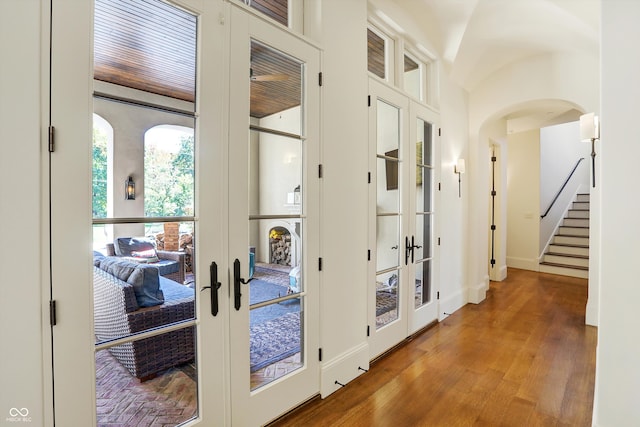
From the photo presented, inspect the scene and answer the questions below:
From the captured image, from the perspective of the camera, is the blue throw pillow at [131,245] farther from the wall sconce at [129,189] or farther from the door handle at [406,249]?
the door handle at [406,249]

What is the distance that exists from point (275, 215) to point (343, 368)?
146 centimetres

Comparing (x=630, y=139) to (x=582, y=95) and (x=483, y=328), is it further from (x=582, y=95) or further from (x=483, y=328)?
(x=582, y=95)

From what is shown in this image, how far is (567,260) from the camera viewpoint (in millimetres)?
6887

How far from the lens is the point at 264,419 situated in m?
2.04

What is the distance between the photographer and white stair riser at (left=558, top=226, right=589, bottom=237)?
7459 mm

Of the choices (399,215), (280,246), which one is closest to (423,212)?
(399,215)

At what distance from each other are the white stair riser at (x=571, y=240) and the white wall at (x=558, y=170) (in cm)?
16

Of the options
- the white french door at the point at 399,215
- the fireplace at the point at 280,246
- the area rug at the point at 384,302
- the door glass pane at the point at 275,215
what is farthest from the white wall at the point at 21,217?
the area rug at the point at 384,302

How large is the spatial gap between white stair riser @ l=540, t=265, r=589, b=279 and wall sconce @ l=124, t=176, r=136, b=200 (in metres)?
8.23

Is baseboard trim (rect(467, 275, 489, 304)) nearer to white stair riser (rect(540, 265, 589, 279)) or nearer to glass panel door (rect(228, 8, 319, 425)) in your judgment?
white stair riser (rect(540, 265, 589, 279))

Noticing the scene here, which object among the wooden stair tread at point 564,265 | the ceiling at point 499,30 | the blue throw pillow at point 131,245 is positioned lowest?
the wooden stair tread at point 564,265

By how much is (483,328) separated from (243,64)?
3.98 meters

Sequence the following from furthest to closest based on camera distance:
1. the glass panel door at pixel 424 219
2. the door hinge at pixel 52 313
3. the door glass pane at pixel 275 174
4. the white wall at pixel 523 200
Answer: the white wall at pixel 523 200 → the glass panel door at pixel 424 219 → the door glass pane at pixel 275 174 → the door hinge at pixel 52 313

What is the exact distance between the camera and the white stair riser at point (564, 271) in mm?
6457
